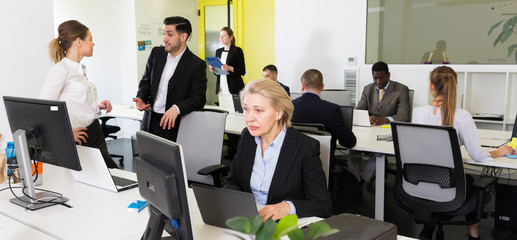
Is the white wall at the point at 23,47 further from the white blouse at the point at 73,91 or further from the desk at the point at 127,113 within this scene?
the desk at the point at 127,113

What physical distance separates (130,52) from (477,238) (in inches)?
230

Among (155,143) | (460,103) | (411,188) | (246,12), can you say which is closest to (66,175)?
(155,143)

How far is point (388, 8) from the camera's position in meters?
6.16

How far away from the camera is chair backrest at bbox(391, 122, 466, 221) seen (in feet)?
9.12

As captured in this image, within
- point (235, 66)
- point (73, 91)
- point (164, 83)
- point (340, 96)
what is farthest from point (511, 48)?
point (73, 91)

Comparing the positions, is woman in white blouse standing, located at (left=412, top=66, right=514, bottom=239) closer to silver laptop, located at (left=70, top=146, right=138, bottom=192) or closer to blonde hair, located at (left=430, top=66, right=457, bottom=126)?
blonde hair, located at (left=430, top=66, right=457, bottom=126)

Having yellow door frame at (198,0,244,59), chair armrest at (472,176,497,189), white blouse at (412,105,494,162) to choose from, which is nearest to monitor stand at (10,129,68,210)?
chair armrest at (472,176,497,189)

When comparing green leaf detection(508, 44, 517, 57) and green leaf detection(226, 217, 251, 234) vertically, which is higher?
green leaf detection(508, 44, 517, 57)

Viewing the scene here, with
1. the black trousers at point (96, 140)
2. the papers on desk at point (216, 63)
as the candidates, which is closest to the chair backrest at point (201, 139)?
the black trousers at point (96, 140)

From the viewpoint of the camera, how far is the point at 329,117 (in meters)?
3.51

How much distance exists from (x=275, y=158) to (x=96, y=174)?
961 mm

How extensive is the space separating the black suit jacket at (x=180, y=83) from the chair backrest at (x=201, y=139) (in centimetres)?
11

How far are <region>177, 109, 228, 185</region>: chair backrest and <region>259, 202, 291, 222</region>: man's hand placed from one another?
52.8 inches

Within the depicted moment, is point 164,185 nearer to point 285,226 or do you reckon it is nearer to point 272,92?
point 285,226
